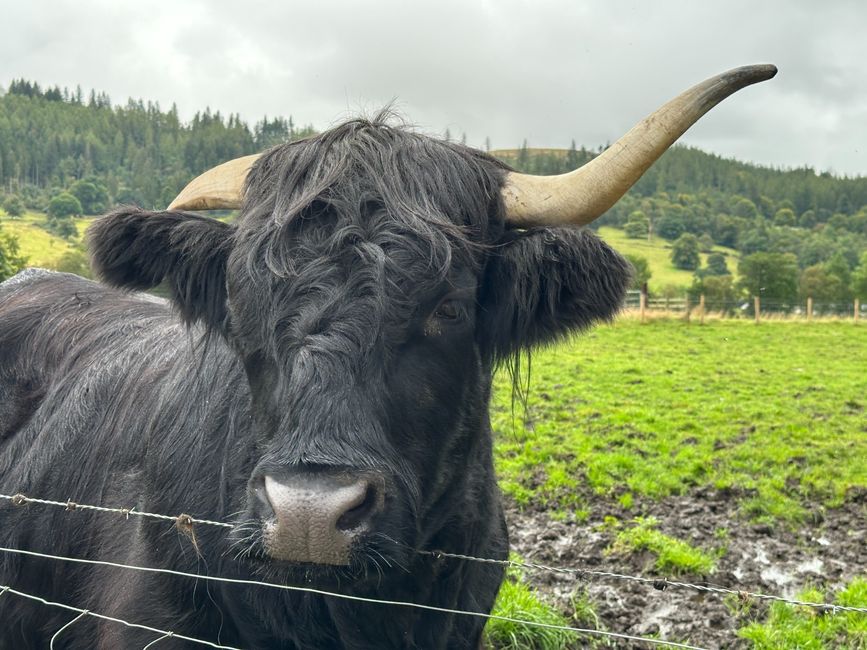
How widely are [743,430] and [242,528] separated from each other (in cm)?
1118

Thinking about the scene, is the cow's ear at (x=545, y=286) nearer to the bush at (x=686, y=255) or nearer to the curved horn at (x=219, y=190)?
the curved horn at (x=219, y=190)

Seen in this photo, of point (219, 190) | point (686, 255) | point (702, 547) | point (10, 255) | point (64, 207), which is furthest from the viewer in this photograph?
point (64, 207)

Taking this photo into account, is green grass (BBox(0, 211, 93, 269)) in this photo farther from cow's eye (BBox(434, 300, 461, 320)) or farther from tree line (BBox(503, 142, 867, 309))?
cow's eye (BBox(434, 300, 461, 320))

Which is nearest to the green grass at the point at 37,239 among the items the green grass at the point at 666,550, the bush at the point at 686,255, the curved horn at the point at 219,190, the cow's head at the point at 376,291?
the green grass at the point at 666,550

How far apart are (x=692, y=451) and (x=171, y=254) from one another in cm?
873

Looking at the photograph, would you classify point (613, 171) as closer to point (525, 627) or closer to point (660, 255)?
point (525, 627)

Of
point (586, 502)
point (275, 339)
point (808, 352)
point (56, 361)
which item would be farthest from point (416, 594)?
point (808, 352)

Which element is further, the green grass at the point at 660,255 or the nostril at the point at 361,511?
the green grass at the point at 660,255

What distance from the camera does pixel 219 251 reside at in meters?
3.25

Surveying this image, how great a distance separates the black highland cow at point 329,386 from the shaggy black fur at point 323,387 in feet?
0.03

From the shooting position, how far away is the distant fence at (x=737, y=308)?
35.6 m

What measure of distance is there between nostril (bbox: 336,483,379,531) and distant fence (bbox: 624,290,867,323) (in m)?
29.0

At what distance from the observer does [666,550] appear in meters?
6.57

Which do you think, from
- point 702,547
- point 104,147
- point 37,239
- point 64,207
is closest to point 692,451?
point 702,547
